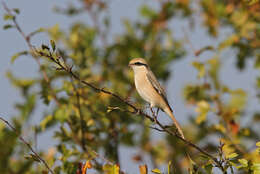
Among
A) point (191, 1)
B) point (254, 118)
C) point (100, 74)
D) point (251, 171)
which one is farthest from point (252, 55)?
point (251, 171)

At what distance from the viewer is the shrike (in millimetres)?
5277

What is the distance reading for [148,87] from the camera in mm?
5406

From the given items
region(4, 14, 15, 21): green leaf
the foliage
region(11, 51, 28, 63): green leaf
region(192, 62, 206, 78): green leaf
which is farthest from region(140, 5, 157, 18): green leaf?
region(4, 14, 15, 21): green leaf

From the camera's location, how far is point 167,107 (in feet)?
17.7

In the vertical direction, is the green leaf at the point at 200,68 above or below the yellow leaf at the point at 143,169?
above

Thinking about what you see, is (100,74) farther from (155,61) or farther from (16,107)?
(16,107)

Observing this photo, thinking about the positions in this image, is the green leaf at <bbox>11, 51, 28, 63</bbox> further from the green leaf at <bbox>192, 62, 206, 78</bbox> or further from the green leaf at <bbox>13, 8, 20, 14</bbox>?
the green leaf at <bbox>192, 62, 206, 78</bbox>

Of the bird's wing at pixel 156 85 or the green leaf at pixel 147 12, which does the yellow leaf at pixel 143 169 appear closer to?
the bird's wing at pixel 156 85

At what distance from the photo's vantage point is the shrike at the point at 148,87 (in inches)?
208

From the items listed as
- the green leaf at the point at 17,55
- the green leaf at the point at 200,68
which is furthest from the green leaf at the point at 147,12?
the green leaf at the point at 17,55

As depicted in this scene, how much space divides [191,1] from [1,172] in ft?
13.0

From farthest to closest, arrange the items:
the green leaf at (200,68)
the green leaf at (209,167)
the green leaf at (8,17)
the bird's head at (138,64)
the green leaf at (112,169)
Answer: the bird's head at (138,64) < the green leaf at (200,68) < the green leaf at (8,17) < the green leaf at (112,169) < the green leaf at (209,167)

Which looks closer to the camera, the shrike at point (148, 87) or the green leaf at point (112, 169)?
the green leaf at point (112, 169)

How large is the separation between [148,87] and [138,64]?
1.40ft
